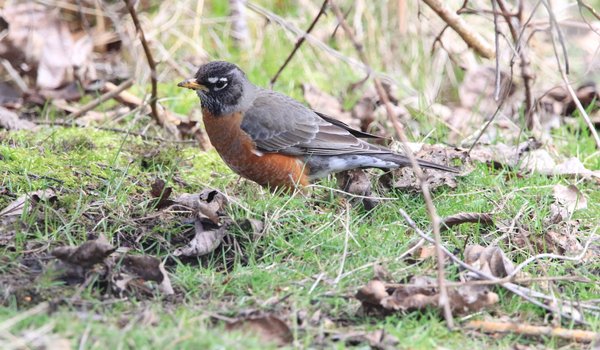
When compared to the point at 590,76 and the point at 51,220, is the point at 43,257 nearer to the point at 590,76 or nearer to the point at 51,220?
the point at 51,220

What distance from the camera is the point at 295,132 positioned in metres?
6.07

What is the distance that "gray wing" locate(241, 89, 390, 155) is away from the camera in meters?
5.93

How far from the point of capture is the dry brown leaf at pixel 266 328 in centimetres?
351

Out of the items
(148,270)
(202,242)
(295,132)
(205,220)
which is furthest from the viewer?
(295,132)

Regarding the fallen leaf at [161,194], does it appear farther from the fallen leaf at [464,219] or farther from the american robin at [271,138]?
the fallen leaf at [464,219]

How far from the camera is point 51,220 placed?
4.57 m

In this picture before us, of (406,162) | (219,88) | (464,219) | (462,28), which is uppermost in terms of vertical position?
(462,28)

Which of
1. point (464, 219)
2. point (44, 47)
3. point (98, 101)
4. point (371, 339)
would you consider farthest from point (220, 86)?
point (44, 47)

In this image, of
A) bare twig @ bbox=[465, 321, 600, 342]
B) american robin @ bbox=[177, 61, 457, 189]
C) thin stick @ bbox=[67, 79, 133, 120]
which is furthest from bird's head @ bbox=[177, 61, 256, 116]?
bare twig @ bbox=[465, 321, 600, 342]

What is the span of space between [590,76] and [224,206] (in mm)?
5389

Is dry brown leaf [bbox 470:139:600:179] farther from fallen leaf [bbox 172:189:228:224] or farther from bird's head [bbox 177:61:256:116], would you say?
fallen leaf [bbox 172:189:228:224]

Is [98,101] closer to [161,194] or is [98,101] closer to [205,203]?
[161,194]

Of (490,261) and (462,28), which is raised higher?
(462,28)

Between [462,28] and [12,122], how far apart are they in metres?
4.05
